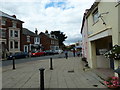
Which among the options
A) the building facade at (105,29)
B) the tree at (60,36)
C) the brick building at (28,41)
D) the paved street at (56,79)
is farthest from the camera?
the tree at (60,36)

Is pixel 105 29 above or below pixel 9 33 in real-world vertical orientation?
below

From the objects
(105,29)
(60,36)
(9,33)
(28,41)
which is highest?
(60,36)

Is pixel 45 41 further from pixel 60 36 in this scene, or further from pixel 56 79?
pixel 56 79

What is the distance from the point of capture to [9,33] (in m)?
34.1

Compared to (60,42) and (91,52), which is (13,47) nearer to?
(91,52)

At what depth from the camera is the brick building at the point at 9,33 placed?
3225 cm

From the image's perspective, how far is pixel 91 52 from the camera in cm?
1066

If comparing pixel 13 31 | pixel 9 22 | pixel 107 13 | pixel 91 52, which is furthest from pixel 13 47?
pixel 107 13

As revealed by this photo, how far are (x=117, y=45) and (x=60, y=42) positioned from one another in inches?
2928

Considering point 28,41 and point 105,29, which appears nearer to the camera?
point 105,29

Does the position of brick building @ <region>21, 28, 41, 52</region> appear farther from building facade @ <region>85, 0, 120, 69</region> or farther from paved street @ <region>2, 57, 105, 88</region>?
building facade @ <region>85, 0, 120, 69</region>

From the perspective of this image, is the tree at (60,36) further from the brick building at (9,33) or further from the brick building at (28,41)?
the brick building at (9,33)

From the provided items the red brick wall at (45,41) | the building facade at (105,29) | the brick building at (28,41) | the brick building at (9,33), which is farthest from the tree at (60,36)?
the building facade at (105,29)

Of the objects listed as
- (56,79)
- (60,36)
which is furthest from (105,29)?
(60,36)
